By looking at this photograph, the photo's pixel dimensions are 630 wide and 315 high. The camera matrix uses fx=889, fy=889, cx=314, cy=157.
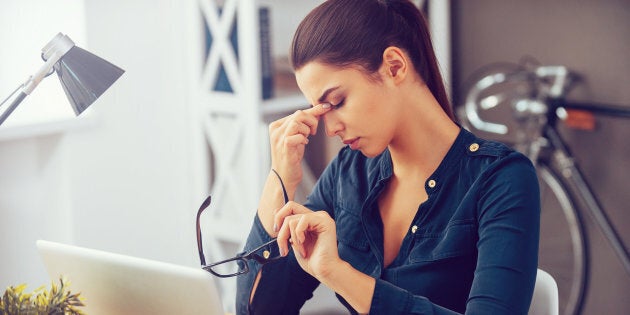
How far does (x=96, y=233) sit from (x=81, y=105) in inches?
56.7

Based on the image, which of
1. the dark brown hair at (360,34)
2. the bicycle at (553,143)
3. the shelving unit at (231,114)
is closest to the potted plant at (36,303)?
the dark brown hair at (360,34)

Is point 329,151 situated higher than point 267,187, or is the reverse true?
point 329,151

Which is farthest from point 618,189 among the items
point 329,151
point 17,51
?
point 17,51

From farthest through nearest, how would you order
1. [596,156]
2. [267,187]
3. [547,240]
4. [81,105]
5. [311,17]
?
[547,240], [596,156], [267,187], [311,17], [81,105]

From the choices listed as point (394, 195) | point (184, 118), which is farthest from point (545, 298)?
point (184, 118)

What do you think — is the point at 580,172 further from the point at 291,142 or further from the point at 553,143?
the point at 291,142

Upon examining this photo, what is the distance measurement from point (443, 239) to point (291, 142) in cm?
30

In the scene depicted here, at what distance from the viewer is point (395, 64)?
1441mm

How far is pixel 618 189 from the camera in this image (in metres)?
2.78

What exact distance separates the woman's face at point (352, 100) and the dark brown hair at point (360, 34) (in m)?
0.02

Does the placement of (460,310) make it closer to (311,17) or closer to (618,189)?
(311,17)

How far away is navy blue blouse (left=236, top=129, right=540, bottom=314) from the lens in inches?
51.4

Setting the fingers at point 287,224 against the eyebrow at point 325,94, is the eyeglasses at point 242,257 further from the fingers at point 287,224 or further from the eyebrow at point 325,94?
the eyebrow at point 325,94

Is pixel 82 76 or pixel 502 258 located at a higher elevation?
pixel 82 76
